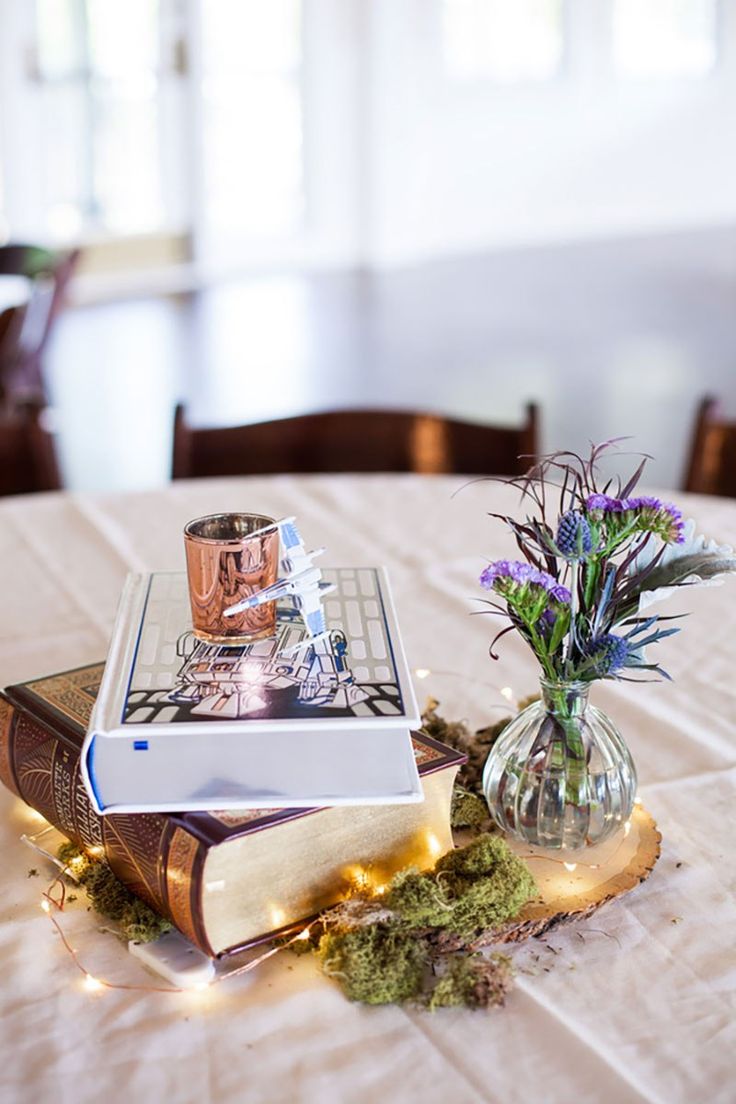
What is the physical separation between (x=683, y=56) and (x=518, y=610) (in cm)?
916

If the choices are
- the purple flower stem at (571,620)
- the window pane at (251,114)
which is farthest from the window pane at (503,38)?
the purple flower stem at (571,620)

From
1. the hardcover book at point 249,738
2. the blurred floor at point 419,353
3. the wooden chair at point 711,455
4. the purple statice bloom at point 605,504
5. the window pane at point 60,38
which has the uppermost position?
the window pane at point 60,38

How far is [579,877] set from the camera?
77cm

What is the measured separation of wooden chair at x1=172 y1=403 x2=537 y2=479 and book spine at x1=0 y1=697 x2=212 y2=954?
1.04 m

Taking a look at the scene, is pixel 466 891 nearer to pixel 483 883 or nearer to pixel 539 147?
pixel 483 883

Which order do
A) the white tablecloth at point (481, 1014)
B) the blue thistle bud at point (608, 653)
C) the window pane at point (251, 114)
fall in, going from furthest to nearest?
the window pane at point (251, 114), the blue thistle bud at point (608, 653), the white tablecloth at point (481, 1014)

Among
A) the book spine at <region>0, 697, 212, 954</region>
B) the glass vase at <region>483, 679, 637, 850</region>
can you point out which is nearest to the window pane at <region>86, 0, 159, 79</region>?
the book spine at <region>0, 697, 212, 954</region>

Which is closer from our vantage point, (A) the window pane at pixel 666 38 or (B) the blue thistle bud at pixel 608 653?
(B) the blue thistle bud at pixel 608 653

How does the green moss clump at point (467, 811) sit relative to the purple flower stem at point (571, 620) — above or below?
below

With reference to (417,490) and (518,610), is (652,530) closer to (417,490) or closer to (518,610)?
(518,610)

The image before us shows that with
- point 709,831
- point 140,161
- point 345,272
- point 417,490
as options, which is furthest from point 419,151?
point 709,831

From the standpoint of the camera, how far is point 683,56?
8914 mm

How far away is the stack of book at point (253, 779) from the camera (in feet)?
2.23

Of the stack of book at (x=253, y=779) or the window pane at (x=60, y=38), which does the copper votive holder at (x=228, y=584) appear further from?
the window pane at (x=60, y=38)
